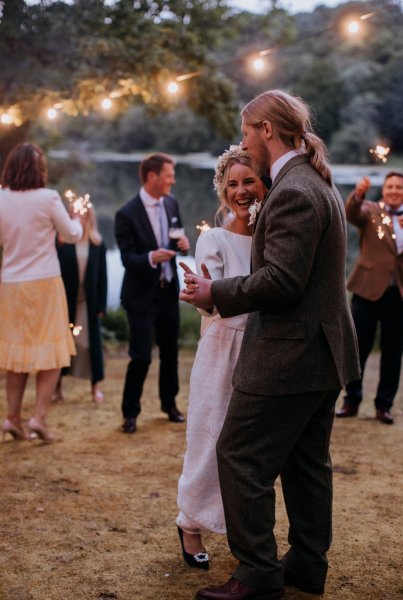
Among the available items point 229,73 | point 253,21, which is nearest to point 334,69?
point 229,73

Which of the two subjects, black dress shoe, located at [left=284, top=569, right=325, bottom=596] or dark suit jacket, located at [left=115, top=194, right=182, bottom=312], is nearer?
black dress shoe, located at [left=284, top=569, right=325, bottom=596]

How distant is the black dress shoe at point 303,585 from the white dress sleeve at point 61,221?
107 inches

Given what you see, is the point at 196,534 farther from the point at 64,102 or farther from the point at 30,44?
the point at 30,44

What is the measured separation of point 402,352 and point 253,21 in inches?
326

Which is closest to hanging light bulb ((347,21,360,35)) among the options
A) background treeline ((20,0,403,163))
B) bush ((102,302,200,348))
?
bush ((102,302,200,348))

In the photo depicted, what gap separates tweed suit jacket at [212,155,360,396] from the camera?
267 cm

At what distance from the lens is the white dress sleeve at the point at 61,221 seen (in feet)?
16.7

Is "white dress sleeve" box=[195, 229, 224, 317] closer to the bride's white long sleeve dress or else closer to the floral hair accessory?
the bride's white long sleeve dress

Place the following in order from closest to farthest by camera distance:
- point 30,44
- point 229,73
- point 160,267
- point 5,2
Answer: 1. point 160,267
2. point 5,2
3. point 30,44
4. point 229,73

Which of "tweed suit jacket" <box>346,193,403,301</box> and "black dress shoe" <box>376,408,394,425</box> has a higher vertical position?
"tweed suit jacket" <box>346,193,403,301</box>

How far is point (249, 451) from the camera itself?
9.38 feet

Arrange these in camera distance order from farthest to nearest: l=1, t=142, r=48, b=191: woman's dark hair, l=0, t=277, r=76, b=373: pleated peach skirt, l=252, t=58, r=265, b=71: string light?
l=252, t=58, r=265, b=71: string light → l=0, t=277, r=76, b=373: pleated peach skirt → l=1, t=142, r=48, b=191: woman's dark hair

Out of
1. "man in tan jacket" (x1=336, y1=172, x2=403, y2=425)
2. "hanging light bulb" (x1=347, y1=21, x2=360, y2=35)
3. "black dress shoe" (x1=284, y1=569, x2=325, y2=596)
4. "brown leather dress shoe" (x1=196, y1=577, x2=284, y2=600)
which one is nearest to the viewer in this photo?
"brown leather dress shoe" (x1=196, y1=577, x2=284, y2=600)

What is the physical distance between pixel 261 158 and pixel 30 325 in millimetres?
2778
